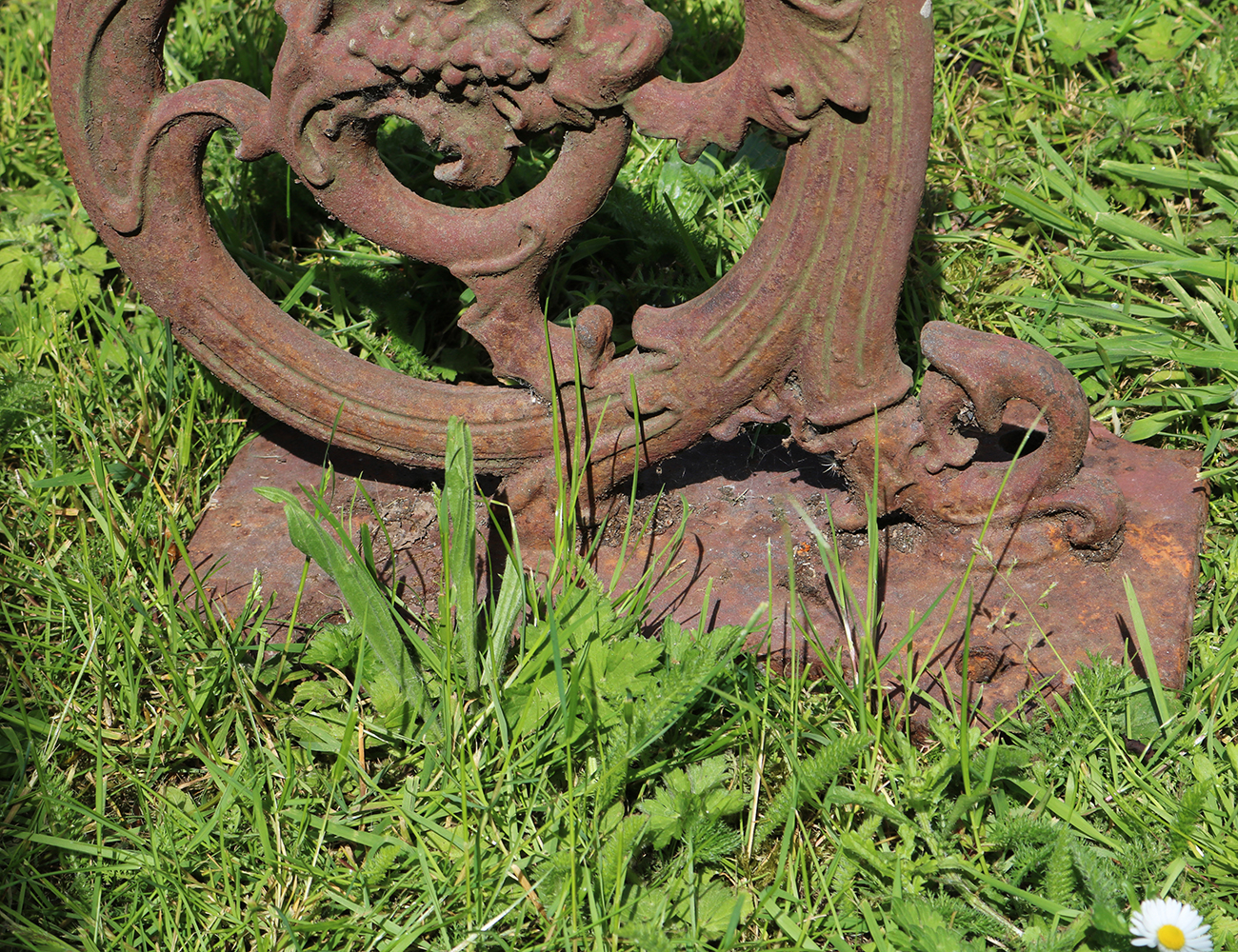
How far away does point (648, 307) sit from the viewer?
6.84 feet

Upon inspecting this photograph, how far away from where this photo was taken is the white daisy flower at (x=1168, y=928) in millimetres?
1563

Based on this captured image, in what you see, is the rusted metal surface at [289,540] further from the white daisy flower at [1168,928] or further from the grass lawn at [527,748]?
the white daisy flower at [1168,928]

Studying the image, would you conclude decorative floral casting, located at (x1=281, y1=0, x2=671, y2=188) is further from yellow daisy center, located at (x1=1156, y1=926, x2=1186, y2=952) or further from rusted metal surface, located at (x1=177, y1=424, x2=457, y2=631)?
yellow daisy center, located at (x1=1156, y1=926, x2=1186, y2=952)

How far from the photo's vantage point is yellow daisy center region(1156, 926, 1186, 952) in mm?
1564

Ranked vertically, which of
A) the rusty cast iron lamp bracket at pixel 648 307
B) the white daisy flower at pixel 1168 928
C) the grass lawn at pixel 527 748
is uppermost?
the rusty cast iron lamp bracket at pixel 648 307

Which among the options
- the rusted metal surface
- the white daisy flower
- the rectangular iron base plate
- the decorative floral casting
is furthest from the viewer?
the rusted metal surface

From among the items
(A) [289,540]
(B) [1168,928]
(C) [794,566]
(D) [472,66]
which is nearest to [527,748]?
(C) [794,566]

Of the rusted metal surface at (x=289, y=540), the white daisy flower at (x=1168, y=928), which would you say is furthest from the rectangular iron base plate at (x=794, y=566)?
the white daisy flower at (x=1168, y=928)

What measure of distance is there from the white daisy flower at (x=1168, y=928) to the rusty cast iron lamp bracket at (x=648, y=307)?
0.45 m

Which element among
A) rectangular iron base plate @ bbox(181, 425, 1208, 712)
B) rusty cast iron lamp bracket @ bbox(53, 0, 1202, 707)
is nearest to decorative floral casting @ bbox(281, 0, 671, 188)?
rusty cast iron lamp bracket @ bbox(53, 0, 1202, 707)

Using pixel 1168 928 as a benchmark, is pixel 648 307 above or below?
above


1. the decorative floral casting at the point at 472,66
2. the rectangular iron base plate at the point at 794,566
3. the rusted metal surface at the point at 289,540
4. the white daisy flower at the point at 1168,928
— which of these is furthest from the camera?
the rusted metal surface at the point at 289,540

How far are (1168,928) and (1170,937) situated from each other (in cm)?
1

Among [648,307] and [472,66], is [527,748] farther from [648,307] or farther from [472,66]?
[472,66]
